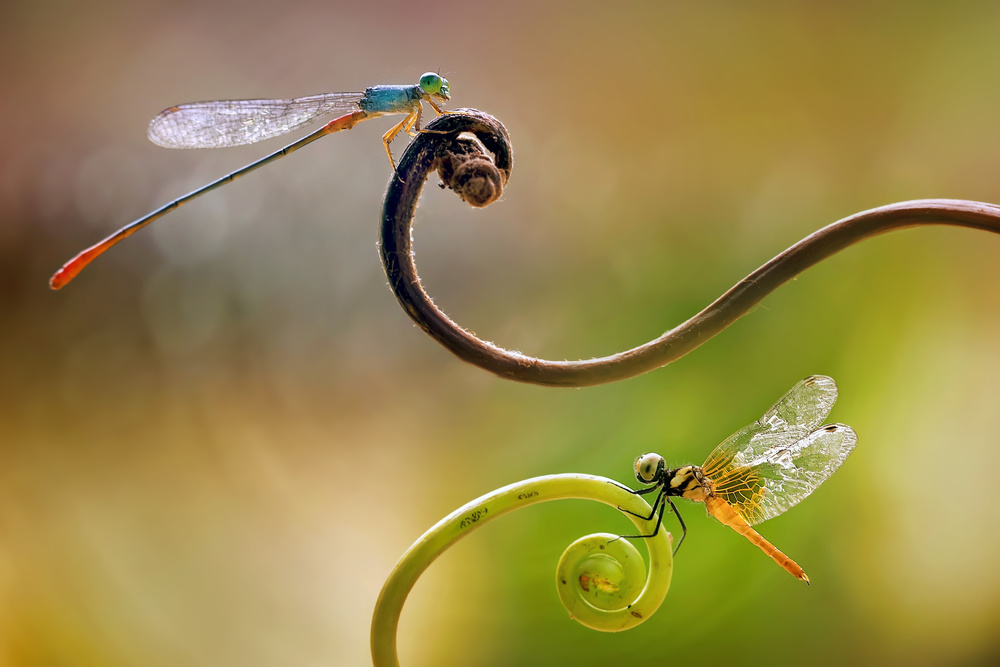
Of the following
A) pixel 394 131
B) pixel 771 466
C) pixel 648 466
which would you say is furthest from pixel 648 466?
pixel 394 131

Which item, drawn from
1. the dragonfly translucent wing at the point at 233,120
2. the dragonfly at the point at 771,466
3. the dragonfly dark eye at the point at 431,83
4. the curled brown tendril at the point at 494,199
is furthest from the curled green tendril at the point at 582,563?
the dragonfly translucent wing at the point at 233,120

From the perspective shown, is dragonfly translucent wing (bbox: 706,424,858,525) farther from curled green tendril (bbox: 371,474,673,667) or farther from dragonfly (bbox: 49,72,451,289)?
dragonfly (bbox: 49,72,451,289)

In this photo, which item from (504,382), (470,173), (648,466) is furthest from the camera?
(504,382)

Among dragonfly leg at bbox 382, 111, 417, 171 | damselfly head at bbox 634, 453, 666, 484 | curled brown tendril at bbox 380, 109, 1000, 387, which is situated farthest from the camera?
dragonfly leg at bbox 382, 111, 417, 171

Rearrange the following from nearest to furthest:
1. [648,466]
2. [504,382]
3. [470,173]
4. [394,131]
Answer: [470,173] → [648,466] → [394,131] → [504,382]

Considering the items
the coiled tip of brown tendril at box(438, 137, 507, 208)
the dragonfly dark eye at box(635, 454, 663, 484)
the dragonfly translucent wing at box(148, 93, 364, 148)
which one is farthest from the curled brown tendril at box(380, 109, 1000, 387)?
the dragonfly translucent wing at box(148, 93, 364, 148)

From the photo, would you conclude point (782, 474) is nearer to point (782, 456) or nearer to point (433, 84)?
point (782, 456)

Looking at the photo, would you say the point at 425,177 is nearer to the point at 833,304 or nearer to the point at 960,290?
the point at 833,304
